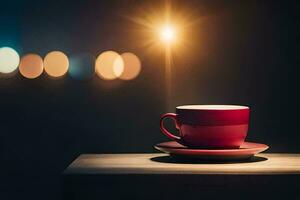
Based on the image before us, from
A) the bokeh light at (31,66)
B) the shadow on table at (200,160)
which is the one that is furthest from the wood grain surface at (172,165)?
the bokeh light at (31,66)

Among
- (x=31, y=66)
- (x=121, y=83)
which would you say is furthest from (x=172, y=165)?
(x=31, y=66)

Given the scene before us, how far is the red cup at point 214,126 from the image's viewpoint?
3.88ft

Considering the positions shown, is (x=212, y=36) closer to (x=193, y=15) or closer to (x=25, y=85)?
(x=193, y=15)

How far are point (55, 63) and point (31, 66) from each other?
2.3 inches

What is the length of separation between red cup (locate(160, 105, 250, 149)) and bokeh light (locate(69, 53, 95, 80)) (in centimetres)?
31

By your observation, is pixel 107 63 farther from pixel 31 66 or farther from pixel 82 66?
pixel 31 66

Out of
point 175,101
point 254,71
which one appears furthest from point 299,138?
point 175,101

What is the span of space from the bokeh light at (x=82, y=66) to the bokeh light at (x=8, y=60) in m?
0.13

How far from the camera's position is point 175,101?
1434 mm

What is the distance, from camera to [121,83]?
4.72ft

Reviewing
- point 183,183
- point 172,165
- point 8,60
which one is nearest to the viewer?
point 183,183

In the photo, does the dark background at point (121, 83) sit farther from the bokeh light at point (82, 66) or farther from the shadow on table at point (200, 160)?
the shadow on table at point (200, 160)

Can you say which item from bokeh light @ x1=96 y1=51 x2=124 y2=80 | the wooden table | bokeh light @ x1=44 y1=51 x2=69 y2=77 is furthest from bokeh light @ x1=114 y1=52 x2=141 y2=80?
the wooden table

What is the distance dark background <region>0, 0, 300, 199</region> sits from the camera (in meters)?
1.43
